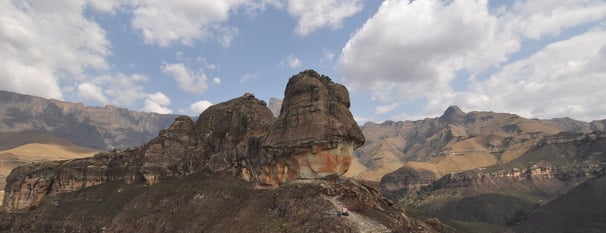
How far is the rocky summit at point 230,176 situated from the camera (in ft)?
157

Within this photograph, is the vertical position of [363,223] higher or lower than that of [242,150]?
lower

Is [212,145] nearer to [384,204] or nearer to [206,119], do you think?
[206,119]

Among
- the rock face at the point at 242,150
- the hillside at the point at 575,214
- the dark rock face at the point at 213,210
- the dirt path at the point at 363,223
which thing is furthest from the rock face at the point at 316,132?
the hillside at the point at 575,214

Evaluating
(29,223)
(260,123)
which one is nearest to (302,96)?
(260,123)

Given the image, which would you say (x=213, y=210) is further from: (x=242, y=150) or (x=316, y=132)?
(x=316, y=132)

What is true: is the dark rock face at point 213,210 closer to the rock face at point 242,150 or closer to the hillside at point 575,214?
the rock face at point 242,150

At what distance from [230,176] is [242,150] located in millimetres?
5085

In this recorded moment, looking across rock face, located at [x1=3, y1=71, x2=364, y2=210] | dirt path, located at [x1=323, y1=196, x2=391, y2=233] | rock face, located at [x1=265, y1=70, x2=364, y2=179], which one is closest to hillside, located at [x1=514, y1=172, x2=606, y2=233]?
rock face, located at [x1=265, y1=70, x2=364, y2=179]

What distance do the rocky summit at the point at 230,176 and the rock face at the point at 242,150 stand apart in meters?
0.17

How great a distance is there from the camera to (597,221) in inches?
5778

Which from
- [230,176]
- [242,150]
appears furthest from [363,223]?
[230,176]

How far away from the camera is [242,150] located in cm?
6412

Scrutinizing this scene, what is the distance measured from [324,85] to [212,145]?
29886 mm

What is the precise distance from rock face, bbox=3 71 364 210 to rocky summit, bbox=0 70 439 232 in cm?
17
